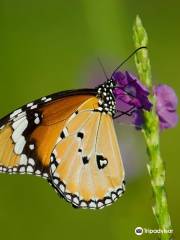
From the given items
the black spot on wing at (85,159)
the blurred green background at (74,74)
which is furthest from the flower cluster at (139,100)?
the blurred green background at (74,74)

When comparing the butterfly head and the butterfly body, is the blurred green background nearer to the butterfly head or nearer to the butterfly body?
the butterfly body

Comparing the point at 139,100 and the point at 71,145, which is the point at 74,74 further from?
the point at 139,100

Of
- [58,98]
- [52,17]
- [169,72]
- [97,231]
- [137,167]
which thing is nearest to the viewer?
[58,98]

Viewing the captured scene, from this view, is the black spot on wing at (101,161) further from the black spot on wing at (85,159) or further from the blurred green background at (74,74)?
the blurred green background at (74,74)

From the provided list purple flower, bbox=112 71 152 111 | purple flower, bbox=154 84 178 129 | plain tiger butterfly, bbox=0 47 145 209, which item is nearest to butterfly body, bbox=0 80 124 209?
plain tiger butterfly, bbox=0 47 145 209

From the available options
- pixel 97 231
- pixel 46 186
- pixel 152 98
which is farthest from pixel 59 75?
pixel 152 98

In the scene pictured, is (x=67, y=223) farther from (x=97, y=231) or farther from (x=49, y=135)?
(x=49, y=135)
